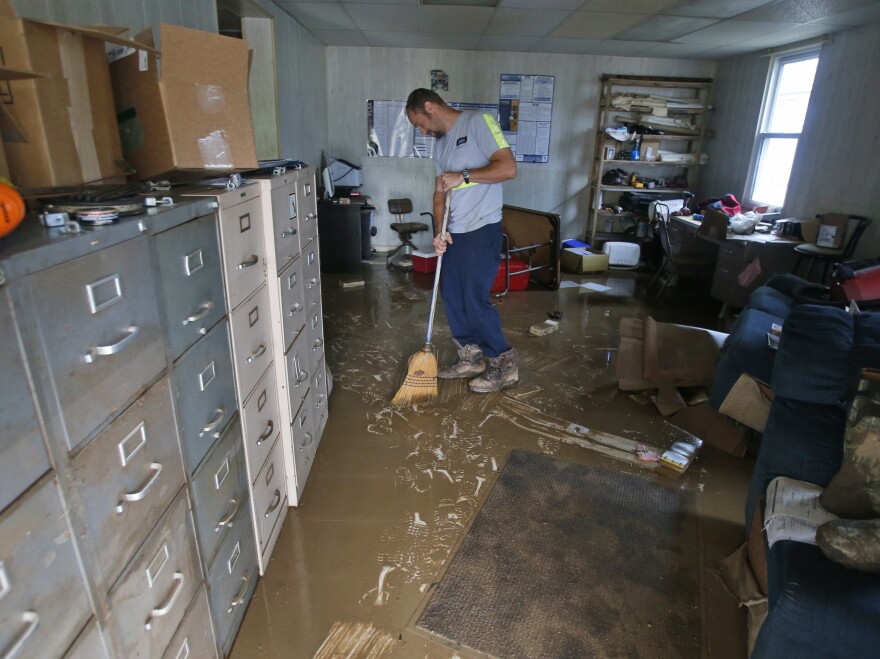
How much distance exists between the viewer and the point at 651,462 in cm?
235

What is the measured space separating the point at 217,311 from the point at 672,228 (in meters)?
4.88

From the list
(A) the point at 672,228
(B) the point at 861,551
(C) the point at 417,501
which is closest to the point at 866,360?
(B) the point at 861,551

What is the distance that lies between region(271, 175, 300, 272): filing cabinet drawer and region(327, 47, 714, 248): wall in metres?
4.41

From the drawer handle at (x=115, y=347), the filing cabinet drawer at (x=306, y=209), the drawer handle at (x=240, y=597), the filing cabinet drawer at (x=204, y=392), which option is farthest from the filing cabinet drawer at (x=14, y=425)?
the filing cabinet drawer at (x=306, y=209)

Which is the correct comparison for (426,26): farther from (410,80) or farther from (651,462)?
(651,462)

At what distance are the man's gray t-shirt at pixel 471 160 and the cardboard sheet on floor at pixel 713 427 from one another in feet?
4.56

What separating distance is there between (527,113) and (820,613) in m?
5.77

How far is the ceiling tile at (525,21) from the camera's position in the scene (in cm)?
406

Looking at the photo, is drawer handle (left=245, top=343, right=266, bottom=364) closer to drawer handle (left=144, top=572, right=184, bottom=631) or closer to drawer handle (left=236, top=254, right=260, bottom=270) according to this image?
drawer handle (left=236, top=254, right=260, bottom=270)

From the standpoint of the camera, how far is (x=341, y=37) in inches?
205

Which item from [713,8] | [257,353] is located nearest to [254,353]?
[257,353]

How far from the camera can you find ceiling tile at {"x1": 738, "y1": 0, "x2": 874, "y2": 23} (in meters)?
3.41

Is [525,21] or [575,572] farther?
[525,21]

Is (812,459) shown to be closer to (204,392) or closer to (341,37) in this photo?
(204,392)
